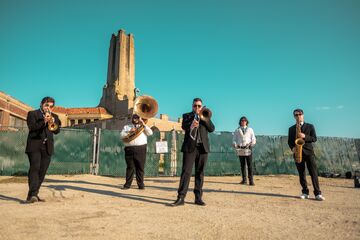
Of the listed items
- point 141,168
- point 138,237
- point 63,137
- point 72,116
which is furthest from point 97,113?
point 138,237

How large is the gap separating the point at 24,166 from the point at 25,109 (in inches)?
1411

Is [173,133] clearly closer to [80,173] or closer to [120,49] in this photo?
[80,173]

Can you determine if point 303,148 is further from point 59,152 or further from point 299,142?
point 59,152

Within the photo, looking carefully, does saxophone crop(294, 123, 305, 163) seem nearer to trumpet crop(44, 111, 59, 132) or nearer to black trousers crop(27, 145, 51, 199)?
trumpet crop(44, 111, 59, 132)

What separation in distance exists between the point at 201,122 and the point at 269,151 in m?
10.8

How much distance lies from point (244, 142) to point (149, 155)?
5101 millimetres

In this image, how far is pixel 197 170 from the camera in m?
5.57

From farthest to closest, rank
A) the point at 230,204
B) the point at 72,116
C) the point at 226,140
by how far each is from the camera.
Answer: the point at 72,116
the point at 226,140
the point at 230,204

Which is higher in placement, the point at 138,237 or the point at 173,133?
the point at 173,133

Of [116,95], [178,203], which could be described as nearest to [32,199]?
[178,203]

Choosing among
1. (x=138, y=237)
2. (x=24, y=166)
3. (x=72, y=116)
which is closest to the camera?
(x=138, y=237)

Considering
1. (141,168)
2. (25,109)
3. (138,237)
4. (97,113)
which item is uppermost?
(97,113)

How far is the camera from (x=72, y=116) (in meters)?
66.4

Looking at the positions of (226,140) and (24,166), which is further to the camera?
(226,140)
